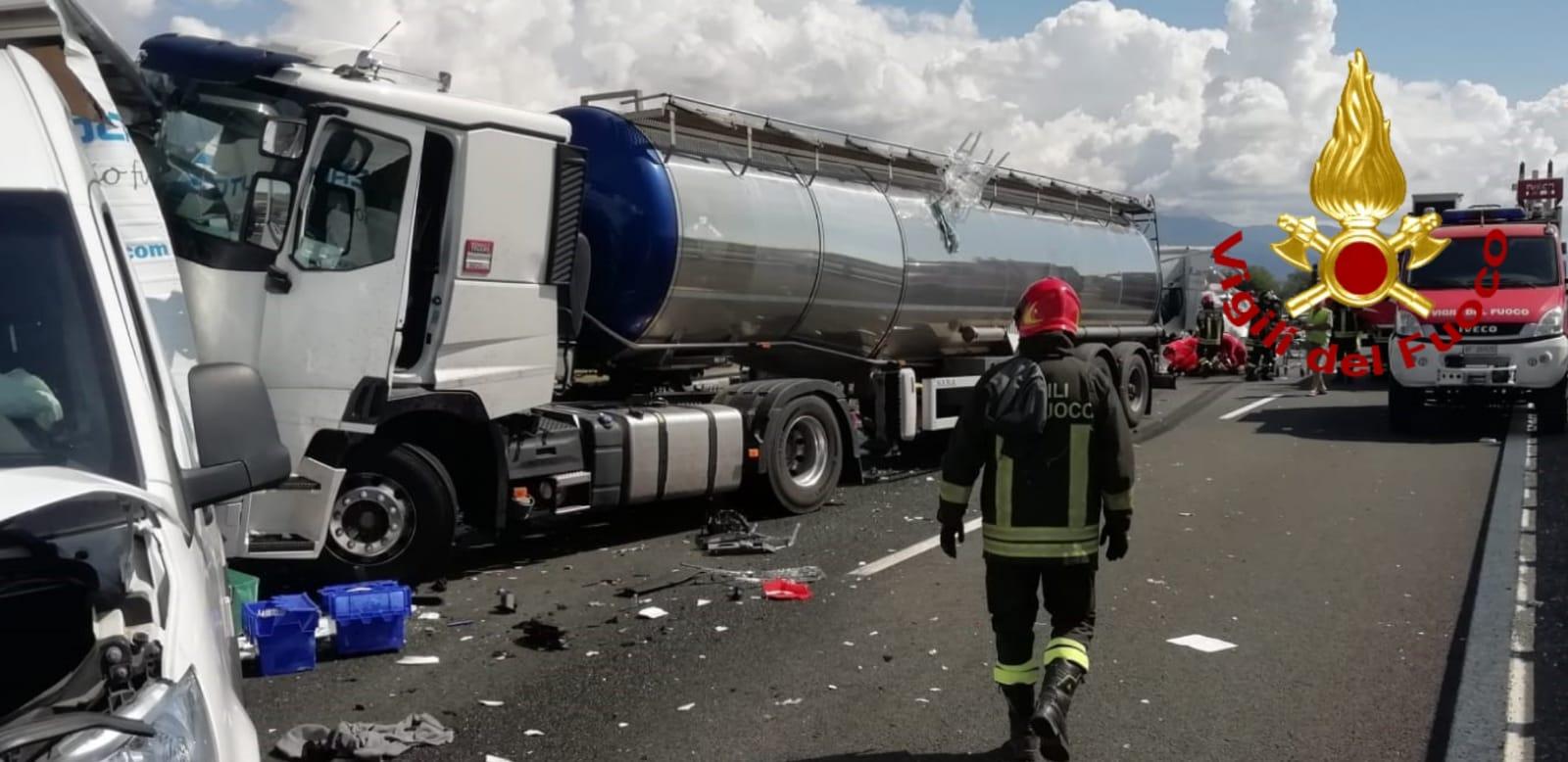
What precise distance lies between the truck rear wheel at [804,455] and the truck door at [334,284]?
3446 millimetres

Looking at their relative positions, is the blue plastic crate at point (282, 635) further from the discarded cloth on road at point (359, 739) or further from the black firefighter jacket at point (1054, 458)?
the black firefighter jacket at point (1054, 458)

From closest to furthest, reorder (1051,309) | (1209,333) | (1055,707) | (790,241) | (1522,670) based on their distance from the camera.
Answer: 1. (1055,707)
2. (1051,309)
3. (1522,670)
4. (790,241)
5. (1209,333)

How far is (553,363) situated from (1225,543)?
4.59 meters

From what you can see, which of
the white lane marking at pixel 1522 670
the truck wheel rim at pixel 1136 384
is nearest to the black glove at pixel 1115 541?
the white lane marking at pixel 1522 670

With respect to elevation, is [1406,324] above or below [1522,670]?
above

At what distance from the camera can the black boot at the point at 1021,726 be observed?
4398 mm

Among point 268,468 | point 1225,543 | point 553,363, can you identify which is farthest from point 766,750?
point 1225,543

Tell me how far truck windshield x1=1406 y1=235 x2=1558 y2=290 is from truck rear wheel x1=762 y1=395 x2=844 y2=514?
8.85m

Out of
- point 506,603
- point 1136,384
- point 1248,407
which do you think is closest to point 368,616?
point 506,603

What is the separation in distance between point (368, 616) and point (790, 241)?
15.9ft

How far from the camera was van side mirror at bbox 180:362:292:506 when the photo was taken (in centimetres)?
284

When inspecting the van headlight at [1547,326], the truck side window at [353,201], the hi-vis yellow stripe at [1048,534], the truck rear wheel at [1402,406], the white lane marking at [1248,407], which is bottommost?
the white lane marking at [1248,407]

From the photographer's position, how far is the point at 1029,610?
14.9ft

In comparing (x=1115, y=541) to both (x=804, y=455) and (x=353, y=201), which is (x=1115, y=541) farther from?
(x=804, y=455)
